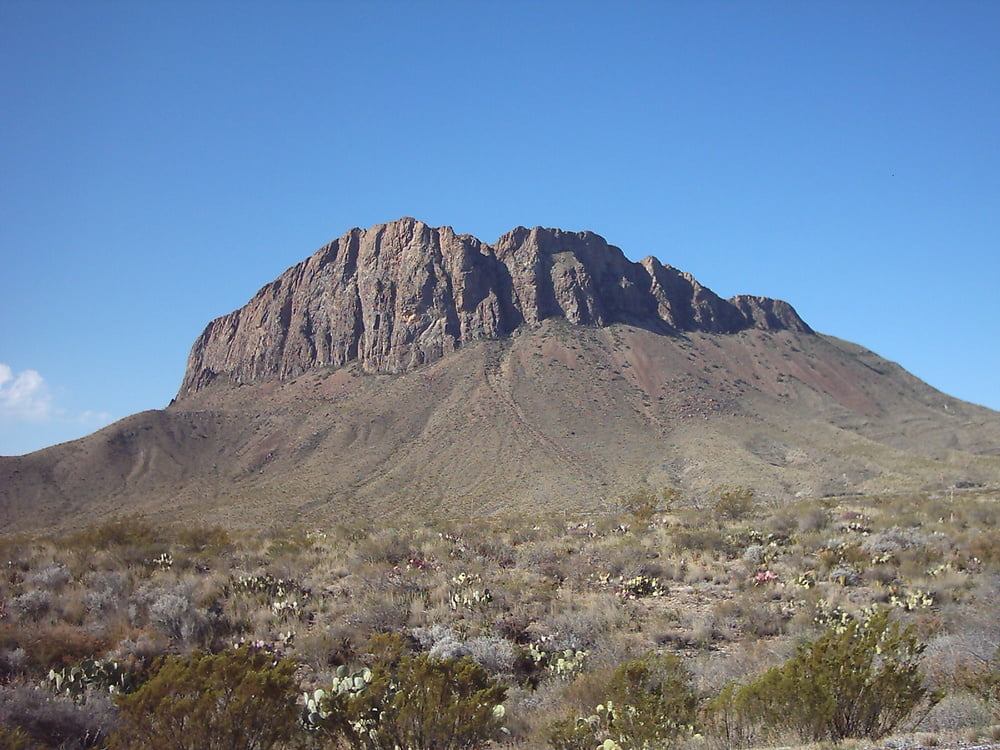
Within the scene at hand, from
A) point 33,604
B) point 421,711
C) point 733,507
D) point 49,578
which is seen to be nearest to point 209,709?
point 421,711

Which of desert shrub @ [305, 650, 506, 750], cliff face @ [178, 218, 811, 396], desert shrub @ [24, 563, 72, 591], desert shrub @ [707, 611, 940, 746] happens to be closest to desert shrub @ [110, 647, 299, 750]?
desert shrub @ [305, 650, 506, 750]

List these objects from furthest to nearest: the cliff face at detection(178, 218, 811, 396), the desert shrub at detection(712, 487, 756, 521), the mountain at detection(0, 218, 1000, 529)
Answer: the cliff face at detection(178, 218, 811, 396)
the mountain at detection(0, 218, 1000, 529)
the desert shrub at detection(712, 487, 756, 521)

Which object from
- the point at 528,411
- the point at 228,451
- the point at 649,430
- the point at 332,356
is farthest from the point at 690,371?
the point at 228,451

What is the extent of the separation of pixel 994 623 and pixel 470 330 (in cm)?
9154

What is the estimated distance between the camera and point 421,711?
670 cm

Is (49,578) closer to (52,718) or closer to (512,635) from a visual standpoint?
(52,718)

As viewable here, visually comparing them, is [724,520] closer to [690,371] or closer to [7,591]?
[7,591]

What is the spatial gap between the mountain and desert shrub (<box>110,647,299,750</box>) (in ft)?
139

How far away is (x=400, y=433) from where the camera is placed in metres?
79.2

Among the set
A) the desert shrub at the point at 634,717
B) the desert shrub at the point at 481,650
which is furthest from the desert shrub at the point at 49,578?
the desert shrub at the point at 634,717

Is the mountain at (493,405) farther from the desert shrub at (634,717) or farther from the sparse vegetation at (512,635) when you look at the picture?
the desert shrub at (634,717)

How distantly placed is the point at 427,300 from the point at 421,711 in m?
98.2

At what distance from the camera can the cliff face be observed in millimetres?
102500

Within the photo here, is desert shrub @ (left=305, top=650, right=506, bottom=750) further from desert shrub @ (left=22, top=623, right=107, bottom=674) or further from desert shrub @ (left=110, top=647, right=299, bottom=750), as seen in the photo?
desert shrub @ (left=22, top=623, right=107, bottom=674)
